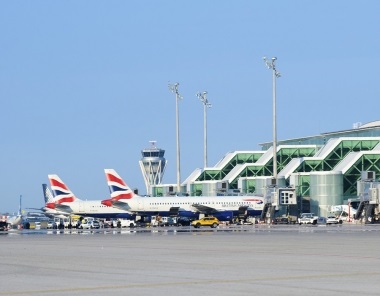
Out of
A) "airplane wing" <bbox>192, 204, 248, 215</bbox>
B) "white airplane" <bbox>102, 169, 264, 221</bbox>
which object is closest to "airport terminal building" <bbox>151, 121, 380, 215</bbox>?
"white airplane" <bbox>102, 169, 264, 221</bbox>

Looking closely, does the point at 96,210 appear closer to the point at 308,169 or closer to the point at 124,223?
the point at 124,223

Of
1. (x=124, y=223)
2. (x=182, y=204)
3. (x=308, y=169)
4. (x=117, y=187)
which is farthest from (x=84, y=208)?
(x=308, y=169)

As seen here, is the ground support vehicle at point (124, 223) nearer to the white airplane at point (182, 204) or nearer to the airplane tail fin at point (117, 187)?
the white airplane at point (182, 204)

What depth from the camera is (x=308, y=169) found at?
154250 millimetres

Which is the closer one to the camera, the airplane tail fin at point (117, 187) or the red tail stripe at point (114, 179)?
the airplane tail fin at point (117, 187)

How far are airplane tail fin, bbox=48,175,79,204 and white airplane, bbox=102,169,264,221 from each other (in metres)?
6.74

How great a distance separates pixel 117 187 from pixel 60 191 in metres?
9.87

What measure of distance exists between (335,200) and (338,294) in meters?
118

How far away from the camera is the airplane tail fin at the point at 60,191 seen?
154375 millimetres

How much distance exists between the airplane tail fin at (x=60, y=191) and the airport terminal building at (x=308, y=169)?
27.2 m

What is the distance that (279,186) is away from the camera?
145625 mm

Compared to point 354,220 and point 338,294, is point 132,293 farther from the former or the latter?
point 354,220

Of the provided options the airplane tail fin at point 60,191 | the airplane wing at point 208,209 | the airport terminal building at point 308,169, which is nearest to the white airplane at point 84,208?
the airplane tail fin at point 60,191

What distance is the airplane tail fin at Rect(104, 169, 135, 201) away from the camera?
151125 millimetres
